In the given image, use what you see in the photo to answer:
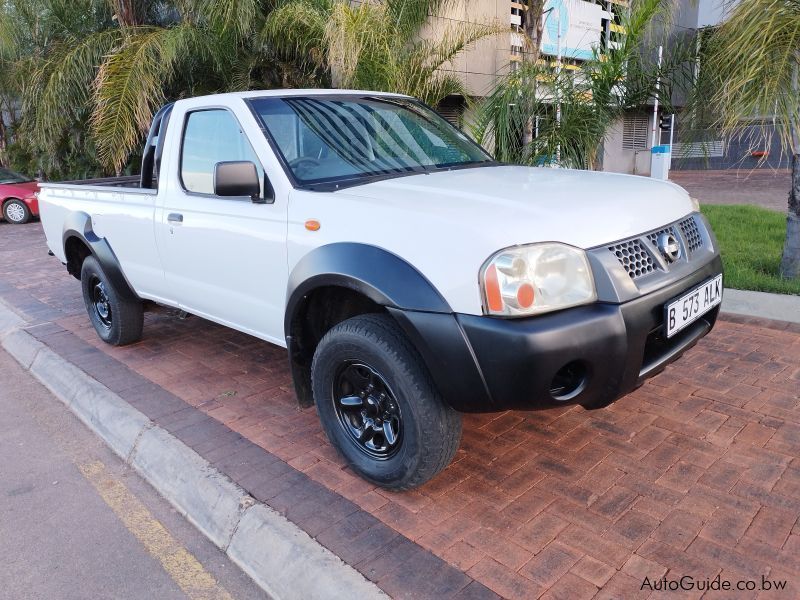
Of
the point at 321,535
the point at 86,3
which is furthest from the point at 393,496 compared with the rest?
the point at 86,3

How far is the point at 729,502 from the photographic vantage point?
280 centimetres

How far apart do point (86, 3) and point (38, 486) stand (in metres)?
10.6

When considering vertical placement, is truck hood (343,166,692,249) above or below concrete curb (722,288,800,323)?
above

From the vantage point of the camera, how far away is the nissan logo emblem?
9.43ft

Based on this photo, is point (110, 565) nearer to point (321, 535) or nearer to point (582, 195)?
point (321, 535)

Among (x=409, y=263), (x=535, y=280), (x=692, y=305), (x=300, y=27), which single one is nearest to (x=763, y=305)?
(x=692, y=305)

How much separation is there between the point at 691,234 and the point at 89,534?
327 centimetres

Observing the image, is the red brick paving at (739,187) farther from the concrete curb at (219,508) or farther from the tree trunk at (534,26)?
the concrete curb at (219,508)

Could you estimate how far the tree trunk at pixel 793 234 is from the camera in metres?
5.86

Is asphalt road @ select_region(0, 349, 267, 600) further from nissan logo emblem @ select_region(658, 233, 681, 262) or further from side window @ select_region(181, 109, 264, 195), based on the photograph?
nissan logo emblem @ select_region(658, 233, 681, 262)

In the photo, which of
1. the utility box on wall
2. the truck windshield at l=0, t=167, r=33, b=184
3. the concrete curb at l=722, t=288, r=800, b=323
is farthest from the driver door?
the truck windshield at l=0, t=167, r=33, b=184

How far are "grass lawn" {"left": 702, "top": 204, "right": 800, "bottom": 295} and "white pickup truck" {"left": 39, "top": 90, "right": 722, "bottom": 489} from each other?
10.2 ft

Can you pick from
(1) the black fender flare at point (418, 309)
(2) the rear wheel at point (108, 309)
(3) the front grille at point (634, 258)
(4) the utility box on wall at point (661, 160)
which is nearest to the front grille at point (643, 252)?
(3) the front grille at point (634, 258)

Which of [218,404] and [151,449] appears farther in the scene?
[218,404]
